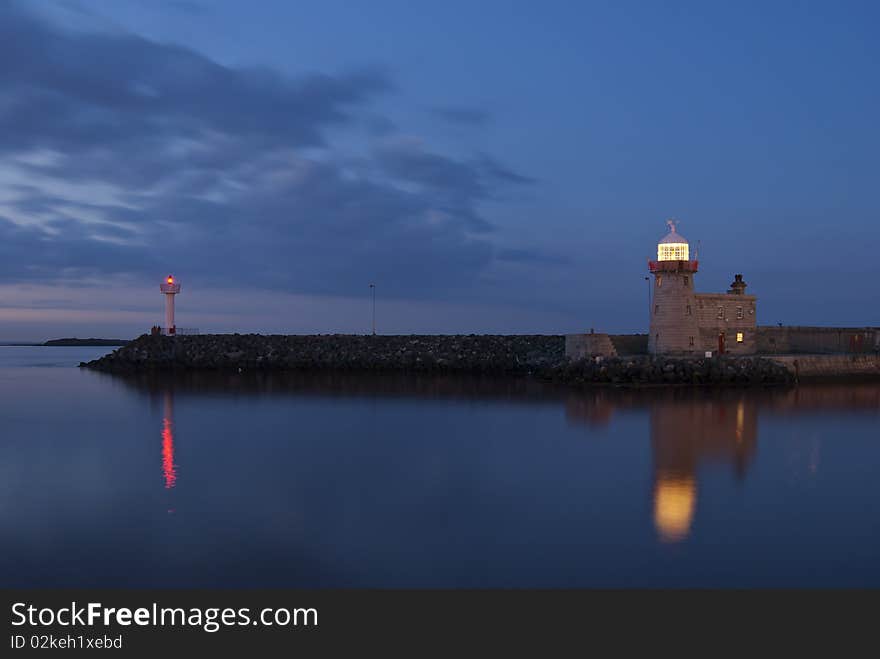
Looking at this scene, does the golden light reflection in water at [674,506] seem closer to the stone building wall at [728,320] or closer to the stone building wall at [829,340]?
the stone building wall at [728,320]

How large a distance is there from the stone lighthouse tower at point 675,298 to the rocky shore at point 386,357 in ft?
3.51

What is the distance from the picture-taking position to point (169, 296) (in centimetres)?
4088

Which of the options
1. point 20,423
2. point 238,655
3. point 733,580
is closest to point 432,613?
point 238,655

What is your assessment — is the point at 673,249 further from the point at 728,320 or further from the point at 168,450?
the point at 168,450

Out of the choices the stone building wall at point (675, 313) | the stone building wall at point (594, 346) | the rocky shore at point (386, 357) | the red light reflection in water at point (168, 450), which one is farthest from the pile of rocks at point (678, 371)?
the red light reflection in water at point (168, 450)

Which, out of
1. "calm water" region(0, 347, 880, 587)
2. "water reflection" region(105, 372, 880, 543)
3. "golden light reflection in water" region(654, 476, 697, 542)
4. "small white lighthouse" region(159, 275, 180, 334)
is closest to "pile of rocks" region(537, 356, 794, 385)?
"water reflection" region(105, 372, 880, 543)

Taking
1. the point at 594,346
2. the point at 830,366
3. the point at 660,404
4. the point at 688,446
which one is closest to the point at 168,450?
the point at 688,446

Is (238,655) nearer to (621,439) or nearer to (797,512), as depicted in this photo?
(797,512)

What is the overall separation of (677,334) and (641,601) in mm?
20337

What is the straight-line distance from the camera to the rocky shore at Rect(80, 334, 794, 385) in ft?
83.6

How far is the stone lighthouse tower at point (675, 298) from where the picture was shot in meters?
24.9

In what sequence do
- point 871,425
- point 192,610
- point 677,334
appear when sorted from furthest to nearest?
point 677,334, point 871,425, point 192,610

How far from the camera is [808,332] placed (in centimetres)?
2909

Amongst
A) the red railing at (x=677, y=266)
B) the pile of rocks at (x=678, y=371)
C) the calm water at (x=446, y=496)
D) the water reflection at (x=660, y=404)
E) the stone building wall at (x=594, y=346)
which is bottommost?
the calm water at (x=446, y=496)
